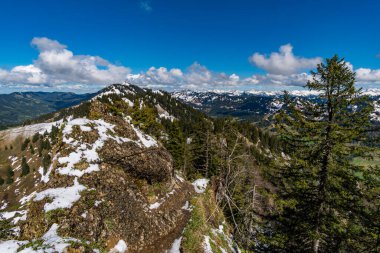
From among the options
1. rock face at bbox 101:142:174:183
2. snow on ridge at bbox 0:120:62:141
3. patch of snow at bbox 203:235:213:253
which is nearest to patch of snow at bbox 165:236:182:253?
patch of snow at bbox 203:235:213:253

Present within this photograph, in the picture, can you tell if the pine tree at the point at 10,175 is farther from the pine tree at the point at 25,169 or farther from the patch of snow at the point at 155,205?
the patch of snow at the point at 155,205

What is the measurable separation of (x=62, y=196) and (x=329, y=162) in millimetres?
17102

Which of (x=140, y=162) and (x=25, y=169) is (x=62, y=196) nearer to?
→ (x=140, y=162)

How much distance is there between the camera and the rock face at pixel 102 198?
1269 centimetres

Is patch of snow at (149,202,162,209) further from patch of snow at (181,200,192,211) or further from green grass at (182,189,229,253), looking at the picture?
green grass at (182,189,229,253)

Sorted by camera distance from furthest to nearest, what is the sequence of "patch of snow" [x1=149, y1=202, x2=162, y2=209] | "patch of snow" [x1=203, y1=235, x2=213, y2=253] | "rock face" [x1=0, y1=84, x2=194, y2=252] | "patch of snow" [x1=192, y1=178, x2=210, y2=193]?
"patch of snow" [x1=192, y1=178, x2=210, y2=193]
"patch of snow" [x1=149, y1=202, x2=162, y2=209]
"patch of snow" [x1=203, y1=235, x2=213, y2=253]
"rock face" [x1=0, y1=84, x2=194, y2=252]

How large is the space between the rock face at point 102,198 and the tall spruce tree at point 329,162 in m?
9.59

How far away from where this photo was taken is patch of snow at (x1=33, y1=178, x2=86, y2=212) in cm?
1369

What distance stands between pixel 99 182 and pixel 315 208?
15.2m

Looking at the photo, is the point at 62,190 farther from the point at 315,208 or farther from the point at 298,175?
the point at 315,208

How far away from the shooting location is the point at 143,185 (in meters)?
20.4

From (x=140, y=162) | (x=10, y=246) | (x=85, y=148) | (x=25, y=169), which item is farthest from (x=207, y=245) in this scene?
(x=25, y=169)

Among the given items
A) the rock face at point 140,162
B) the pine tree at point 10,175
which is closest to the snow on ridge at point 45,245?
the rock face at point 140,162

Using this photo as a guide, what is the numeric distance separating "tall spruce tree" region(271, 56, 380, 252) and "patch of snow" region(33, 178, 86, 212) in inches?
542
